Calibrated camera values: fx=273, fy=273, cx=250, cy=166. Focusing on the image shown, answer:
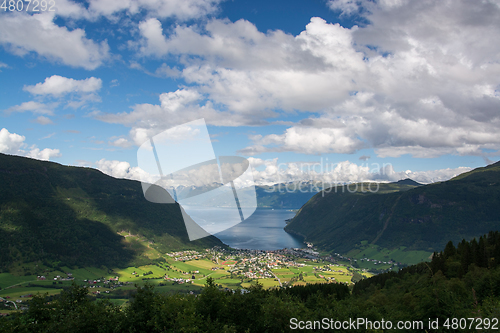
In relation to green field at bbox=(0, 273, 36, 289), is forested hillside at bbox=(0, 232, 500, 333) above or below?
above

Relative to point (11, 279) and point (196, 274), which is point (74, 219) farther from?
point (196, 274)

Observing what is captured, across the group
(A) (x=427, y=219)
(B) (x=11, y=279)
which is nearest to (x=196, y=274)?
(B) (x=11, y=279)

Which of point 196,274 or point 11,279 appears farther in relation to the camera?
point 196,274

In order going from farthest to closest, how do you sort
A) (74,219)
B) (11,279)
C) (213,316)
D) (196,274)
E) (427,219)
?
1. (427,219)
2. (74,219)
3. (196,274)
4. (11,279)
5. (213,316)

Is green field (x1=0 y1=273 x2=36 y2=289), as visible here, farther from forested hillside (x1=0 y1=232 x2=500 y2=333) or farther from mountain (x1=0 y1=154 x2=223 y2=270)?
forested hillside (x1=0 y1=232 x2=500 y2=333)

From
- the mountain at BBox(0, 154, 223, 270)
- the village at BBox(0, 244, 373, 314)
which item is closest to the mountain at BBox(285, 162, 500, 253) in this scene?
the village at BBox(0, 244, 373, 314)

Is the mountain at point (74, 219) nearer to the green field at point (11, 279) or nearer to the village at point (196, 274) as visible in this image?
the green field at point (11, 279)

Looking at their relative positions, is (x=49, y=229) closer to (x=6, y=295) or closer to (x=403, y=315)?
(x=6, y=295)

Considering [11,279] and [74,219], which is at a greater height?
[74,219]

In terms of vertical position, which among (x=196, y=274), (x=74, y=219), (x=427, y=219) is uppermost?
(x=74, y=219)
